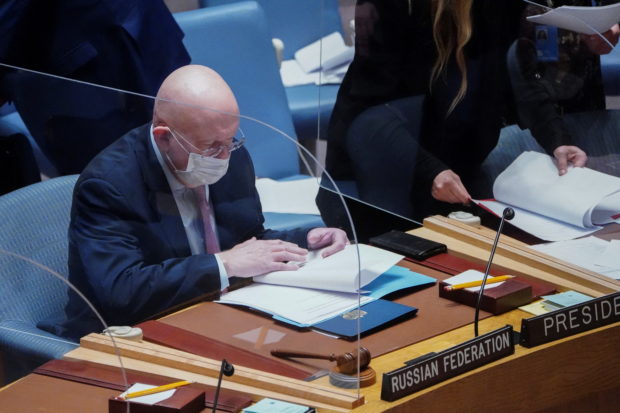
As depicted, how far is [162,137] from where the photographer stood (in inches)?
64.7

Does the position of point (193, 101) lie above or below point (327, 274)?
above

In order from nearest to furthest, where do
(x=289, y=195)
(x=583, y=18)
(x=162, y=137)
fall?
(x=162, y=137)
(x=289, y=195)
(x=583, y=18)

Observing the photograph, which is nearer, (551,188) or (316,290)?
(316,290)

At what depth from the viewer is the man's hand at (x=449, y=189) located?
2299 mm

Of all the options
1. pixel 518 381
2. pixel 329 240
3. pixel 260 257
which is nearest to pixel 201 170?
pixel 260 257

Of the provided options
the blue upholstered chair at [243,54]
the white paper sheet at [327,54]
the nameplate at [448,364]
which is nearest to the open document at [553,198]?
the white paper sheet at [327,54]

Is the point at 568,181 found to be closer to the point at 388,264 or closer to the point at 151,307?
the point at 388,264

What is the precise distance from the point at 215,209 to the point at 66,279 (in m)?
0.26

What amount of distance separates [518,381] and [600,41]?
31.7 inches

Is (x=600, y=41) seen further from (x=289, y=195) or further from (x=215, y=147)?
(x=215, y=147)

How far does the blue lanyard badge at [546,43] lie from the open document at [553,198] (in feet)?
0.71

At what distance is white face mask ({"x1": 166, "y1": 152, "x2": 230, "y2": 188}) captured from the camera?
166 cm

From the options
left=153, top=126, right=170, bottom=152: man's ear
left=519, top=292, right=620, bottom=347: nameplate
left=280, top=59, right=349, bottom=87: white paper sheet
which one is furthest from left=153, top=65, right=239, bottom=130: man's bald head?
left=280, top=59, right=349, bottom=87: white paper sheet

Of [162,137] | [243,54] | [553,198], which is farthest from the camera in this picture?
[243,54]
